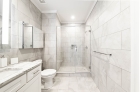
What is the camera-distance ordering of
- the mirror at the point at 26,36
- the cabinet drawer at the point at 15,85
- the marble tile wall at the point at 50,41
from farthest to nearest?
1. the marble tile wall at the point at 50,41
2. the mirror at the point at 26,36
3. the cabinet drawer at the point at 15,85

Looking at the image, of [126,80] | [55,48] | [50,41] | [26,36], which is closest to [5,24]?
[26,36]

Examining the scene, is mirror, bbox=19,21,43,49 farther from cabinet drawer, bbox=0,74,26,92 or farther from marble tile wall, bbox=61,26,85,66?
marble tile wall, bbox=61,26,85,66

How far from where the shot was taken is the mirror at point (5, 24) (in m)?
1.22

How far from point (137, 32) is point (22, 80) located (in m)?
1.27

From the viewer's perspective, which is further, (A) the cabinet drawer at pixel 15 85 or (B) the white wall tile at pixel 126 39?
(B) the white wall tile at pixel 126 39

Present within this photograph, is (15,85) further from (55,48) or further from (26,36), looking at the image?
(55,48)

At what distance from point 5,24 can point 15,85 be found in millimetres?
1048

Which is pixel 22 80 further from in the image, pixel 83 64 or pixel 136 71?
pixel 83 64

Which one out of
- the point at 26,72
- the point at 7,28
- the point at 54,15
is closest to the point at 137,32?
the point at 26,72

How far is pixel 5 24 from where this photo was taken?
1.28m

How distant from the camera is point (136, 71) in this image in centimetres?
60

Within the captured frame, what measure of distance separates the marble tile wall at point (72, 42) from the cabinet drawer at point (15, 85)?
2754mm

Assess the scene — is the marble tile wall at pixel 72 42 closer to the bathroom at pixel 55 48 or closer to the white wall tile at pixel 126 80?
the bathroom at pixel 55 48

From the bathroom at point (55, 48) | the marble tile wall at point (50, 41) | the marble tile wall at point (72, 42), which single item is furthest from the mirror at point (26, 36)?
the marble tile wall at point (72, 42)
